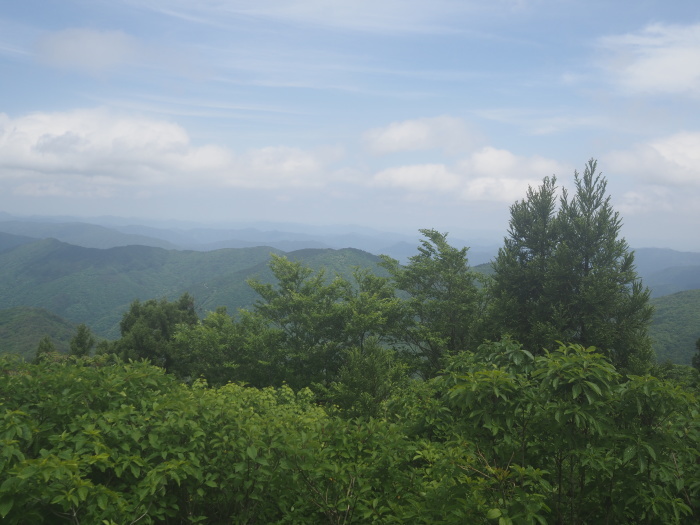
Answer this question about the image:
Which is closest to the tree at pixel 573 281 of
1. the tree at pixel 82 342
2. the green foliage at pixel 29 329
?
the tree at pixel 82 342

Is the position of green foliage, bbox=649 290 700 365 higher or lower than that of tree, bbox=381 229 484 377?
lower

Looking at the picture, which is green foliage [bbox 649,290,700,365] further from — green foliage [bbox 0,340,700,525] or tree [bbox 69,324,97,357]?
tree [bbox 69,324,97,357]

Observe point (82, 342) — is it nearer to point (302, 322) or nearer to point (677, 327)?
point (302, 322)

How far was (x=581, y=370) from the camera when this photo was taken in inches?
154

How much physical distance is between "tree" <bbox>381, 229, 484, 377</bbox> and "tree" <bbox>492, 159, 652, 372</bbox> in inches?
98.1

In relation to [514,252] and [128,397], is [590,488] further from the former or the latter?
[514,252]

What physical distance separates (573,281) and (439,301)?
Result: 25.3 feet

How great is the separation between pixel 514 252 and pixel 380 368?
1126 centimetres

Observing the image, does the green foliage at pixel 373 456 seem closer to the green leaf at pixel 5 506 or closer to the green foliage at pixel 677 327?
the green leaf at pixel 5 506

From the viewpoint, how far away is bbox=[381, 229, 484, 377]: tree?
25.6 metres

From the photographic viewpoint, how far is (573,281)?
21469 mm

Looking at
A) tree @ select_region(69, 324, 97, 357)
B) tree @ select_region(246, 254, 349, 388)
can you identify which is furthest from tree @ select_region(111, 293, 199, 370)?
tree @ select_region(246, 254, 349, 388)

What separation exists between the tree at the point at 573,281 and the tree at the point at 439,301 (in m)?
2.49

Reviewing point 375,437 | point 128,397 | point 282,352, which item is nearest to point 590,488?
point 375,437
